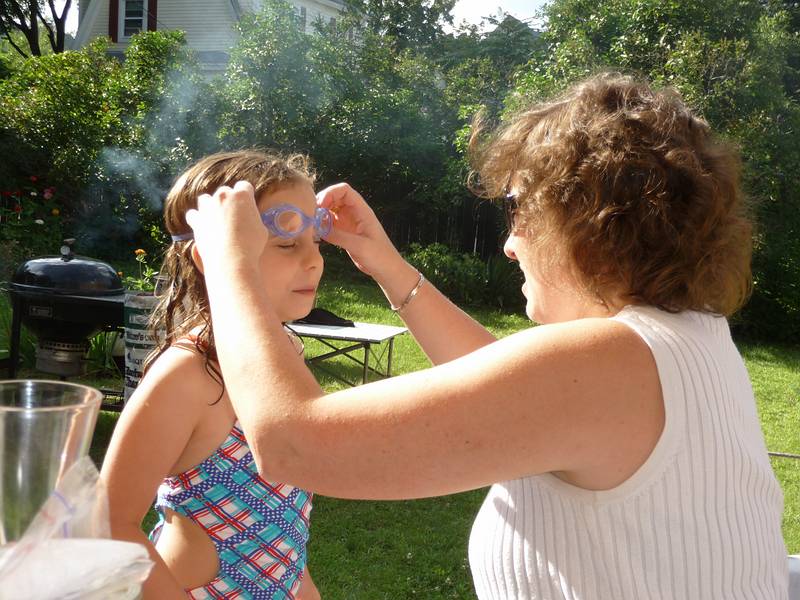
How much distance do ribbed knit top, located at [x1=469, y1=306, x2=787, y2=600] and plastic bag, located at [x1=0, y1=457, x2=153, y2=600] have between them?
80 cm

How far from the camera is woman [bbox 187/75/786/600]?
1.21 meters

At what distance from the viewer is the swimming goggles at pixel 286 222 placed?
1.98m

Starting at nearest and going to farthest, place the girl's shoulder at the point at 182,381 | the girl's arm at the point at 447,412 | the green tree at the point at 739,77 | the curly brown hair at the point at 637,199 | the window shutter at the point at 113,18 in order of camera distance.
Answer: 1. the girl's arm at the point at 447,412
2. the curly brown hair at the point at 637,199
3. the girl's shoulder at the point at 182,381
4. the green tree at the point at 739,77
5. the window shutter at the point at 113,18

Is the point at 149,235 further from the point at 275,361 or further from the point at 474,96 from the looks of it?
the point at 275,361

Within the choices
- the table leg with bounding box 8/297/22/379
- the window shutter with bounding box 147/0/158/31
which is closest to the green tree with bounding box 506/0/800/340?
the table leg with bounding box 8/297/22/379

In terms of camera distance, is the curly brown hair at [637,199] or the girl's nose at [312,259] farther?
the girl's nose at [312,259]

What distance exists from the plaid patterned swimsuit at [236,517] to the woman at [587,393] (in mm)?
568

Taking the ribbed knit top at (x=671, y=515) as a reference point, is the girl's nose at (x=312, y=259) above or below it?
above

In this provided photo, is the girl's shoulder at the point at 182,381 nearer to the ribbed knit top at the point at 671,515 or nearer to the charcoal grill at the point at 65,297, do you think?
the ribbed knit top at the point at 671,515

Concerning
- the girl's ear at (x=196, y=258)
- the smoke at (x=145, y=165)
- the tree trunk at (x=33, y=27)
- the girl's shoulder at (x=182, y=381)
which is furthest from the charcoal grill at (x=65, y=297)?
the tree trunk at (x=33, y=27)

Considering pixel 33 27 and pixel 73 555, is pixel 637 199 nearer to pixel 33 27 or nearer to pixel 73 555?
pixel 73 555

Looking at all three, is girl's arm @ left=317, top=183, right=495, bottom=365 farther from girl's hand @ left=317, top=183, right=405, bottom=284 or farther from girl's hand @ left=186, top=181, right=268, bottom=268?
girl's hand @ left=186, top=181, right=268, bottom=268

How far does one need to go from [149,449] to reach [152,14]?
24.1m

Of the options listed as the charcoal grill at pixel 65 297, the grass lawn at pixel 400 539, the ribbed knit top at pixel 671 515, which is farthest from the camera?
the charcoal grill at pixel 65 297
